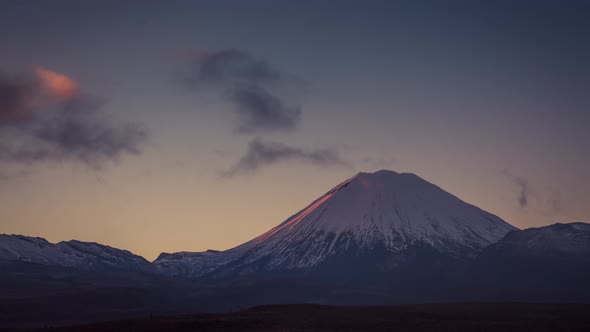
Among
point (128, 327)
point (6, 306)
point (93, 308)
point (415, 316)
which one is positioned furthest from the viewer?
point (93, 308)

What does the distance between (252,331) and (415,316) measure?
21844mm

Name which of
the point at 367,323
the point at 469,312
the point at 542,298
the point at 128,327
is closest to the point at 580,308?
the point at 469,312

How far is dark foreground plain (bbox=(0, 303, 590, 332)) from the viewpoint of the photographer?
217ft

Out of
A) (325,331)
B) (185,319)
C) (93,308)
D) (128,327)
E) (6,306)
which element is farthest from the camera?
(93,308)

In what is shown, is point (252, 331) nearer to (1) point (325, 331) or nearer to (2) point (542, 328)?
(1) point (325, 331)

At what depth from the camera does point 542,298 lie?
19388cm

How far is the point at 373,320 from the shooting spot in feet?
240

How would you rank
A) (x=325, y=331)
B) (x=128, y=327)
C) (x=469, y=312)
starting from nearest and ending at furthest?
(x=325, y=331) → (x=128, y=327) → (x=469, y=312)

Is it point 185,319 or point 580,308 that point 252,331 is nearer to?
point 185,319

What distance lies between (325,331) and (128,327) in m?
19.5

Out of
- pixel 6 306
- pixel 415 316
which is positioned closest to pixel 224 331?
pixel 415 316

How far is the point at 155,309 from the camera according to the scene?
652 ft

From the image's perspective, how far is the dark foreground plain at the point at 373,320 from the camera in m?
66.0

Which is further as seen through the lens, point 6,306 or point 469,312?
point 6,306
